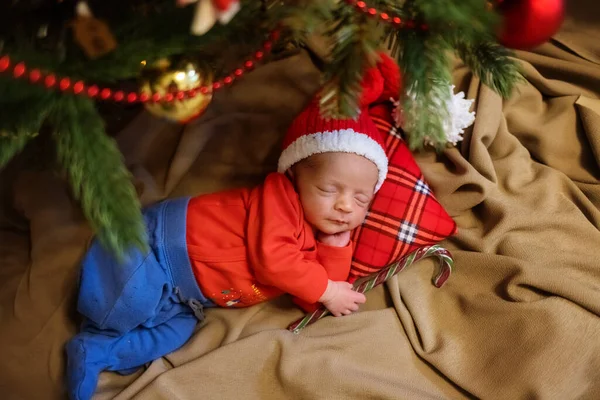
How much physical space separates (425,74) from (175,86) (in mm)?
294

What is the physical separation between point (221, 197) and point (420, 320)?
1.52ft

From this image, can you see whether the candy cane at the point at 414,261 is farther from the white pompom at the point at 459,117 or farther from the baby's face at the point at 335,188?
the white pompom at the point at 459,117

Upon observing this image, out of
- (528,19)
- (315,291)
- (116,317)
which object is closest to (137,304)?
(116,317)

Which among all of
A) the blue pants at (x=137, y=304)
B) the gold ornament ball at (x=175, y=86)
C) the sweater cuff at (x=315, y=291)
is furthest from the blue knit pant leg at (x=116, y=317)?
the gold ornament ball at (x=175, y=86)

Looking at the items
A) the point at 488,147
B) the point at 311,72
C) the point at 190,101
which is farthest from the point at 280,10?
the point at 488,147

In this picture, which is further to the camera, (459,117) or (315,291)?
(459,117)

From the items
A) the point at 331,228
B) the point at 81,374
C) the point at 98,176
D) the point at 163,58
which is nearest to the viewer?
the point at 98,176

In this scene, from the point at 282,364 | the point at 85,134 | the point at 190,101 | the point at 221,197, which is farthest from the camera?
the point at 221,197

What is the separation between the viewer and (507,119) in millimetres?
1307

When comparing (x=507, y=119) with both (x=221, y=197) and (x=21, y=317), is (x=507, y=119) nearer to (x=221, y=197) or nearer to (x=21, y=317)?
(x=221, y=197)

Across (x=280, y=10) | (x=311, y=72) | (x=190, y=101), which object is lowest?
(x=311, y=72)

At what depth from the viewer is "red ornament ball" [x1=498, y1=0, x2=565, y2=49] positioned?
0.62 metres

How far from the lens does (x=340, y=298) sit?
3.57ft

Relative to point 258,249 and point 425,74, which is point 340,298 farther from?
point 425,74
